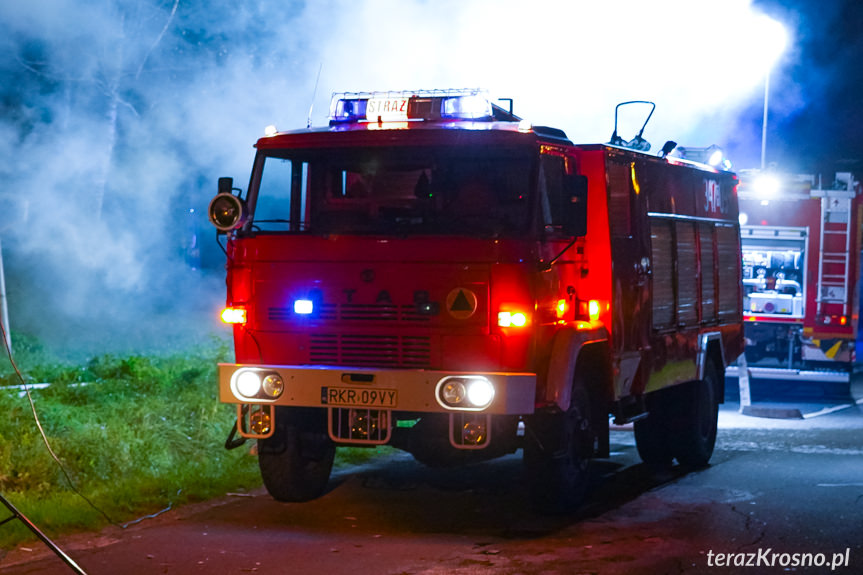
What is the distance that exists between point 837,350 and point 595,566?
425 inches

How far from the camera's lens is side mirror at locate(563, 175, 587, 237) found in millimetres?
7570

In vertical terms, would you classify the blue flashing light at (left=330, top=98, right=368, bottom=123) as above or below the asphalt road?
above

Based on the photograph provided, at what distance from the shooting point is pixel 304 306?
7633 mm

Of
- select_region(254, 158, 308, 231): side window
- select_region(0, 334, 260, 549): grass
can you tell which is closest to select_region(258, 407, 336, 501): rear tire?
select_region(0, 334, 260, 549): grass

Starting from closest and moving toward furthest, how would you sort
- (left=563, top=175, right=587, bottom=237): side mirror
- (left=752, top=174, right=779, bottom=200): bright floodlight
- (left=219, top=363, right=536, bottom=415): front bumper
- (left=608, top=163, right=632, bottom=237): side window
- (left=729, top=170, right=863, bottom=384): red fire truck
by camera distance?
1. (left=219, top=363, right=536, bottom=415): front bumper
2. (left=563, top=175, right=587, bottom=237): side mirror
3. (left=608, top=163, right=632, bottom=237): side window
4. (left=729, top=170, right=863, bottom=384): red fire truck
5. (left=752, top=174, right=779, bottom=200): bright floodlight

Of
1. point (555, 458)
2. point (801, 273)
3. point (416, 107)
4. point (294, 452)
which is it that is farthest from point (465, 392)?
point (801, 273)

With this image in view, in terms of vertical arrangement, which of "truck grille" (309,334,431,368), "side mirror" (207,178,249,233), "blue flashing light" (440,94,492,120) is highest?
"blue flashing light" (440,94,492,120)

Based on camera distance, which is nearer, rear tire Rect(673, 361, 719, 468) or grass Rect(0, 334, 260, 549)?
grass Rect(0, 334, 260, 549)

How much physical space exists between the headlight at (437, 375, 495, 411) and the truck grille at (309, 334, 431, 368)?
234 millimetres

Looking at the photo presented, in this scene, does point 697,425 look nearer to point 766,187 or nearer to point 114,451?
point 114,451

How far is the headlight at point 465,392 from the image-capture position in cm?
716

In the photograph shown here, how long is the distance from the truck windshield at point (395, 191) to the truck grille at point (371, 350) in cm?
68

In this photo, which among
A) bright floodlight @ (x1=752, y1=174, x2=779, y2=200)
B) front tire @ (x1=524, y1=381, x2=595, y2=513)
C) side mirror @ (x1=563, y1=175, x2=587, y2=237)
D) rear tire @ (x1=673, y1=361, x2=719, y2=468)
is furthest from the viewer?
bright floodlight @ (x1=752, y1=174, x2=779, y2=200)

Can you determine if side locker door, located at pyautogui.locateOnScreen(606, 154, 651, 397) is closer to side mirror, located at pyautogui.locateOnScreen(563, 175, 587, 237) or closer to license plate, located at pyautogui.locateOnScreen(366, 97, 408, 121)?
side mirror, located at pyautogui.locateOnScreen(563, 175, 587, 237)
